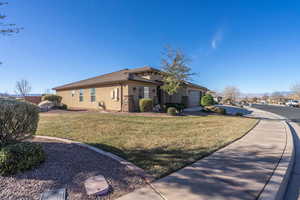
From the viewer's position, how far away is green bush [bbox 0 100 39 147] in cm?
279

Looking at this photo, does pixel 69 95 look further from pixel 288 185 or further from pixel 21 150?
pixel 288 185

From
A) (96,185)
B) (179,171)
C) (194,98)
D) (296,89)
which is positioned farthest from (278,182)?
(296,89)

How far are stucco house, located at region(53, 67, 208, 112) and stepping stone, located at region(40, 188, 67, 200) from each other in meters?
9.98

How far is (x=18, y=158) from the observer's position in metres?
2.44

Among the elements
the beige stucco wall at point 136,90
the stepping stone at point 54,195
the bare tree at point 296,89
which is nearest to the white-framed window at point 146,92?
the beige stucco wall at point 136,90

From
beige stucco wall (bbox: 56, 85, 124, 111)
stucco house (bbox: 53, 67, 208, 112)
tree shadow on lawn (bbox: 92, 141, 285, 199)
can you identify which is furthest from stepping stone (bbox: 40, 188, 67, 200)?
beige stucco wall (bbox: 56, 85, 124, 111)

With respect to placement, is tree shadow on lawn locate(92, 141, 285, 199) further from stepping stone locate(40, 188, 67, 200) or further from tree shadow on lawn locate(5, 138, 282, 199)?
stepping stone locate(40, 188, 67, 200)

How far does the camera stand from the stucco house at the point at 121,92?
12336 millimetres

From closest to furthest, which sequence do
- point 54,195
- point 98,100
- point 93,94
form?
point 54,195, point 98,100, point 93,94

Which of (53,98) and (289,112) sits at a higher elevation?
(53,98)

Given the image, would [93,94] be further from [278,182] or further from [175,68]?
[278,182]

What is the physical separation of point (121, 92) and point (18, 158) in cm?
1024

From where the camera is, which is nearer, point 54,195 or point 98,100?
point 54,195

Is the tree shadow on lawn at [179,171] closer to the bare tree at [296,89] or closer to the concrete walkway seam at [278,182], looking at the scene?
the concrete walkway seam at [278,182]
